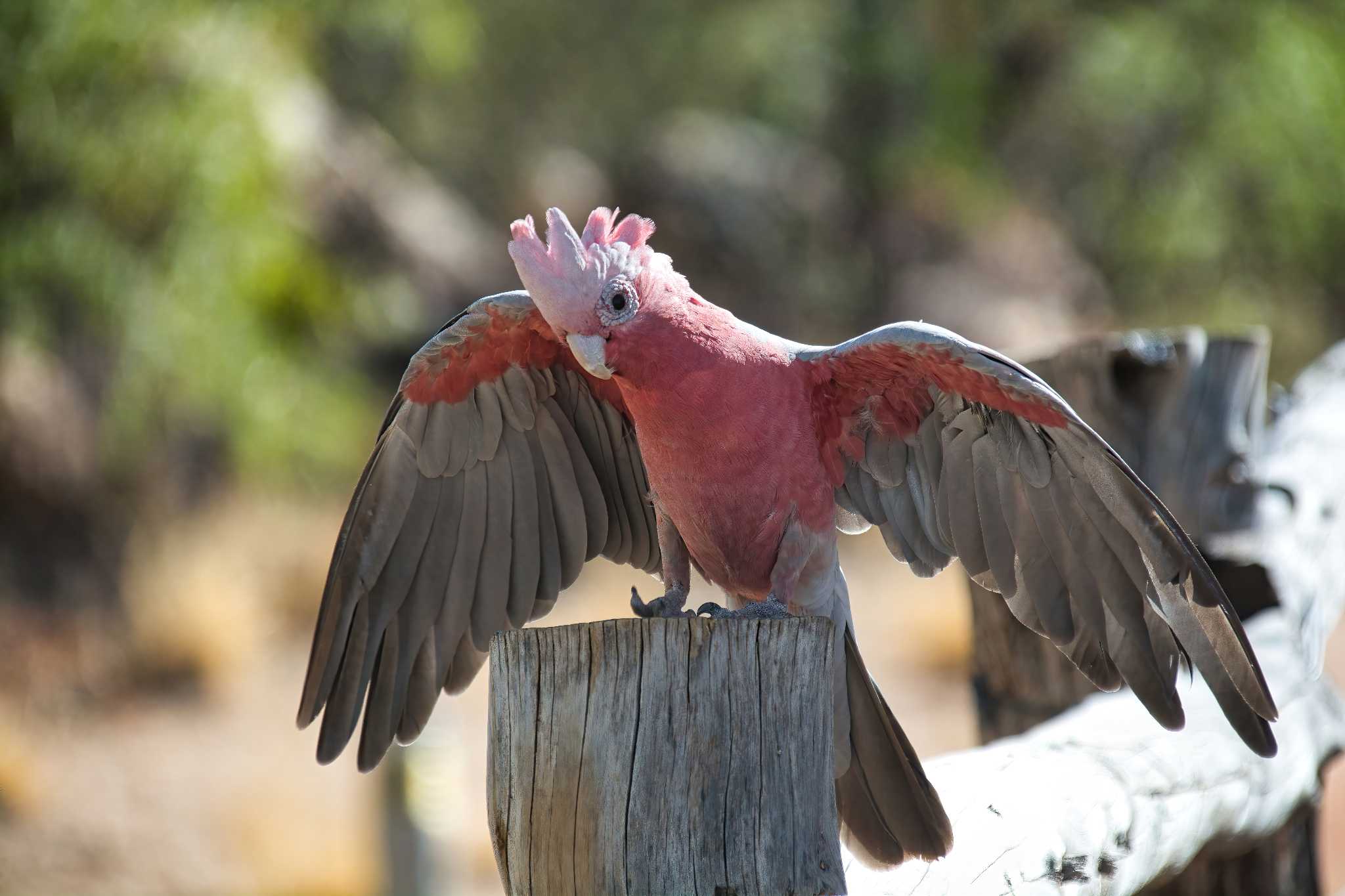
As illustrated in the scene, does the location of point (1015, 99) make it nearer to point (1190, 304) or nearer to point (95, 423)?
point (1190, 304)

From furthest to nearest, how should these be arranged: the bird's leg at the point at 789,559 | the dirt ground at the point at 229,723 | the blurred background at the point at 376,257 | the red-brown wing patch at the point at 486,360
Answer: the blurred background at the point at 376,257 → the dirt ground at the point at 229,723 → the red-brown wing patch at the point at 486,360 → the bird's leg at the point at 789,559

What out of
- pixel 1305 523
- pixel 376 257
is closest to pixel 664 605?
pixel 1305 523

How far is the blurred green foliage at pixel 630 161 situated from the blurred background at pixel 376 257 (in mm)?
35

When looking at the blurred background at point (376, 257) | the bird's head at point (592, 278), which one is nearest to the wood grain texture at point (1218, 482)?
the blurred background at point (376, 257)

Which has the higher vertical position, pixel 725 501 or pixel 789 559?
pixel 725 501

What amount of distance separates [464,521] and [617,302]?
0.78 metres

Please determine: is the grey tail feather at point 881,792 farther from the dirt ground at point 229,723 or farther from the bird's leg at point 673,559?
the dirt ground at point 229,723

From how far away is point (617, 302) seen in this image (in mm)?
2203

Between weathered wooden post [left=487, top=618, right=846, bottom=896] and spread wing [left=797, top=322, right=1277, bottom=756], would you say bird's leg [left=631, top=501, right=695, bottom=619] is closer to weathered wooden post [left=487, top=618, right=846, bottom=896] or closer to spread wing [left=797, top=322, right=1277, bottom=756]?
spread wing [left=797, top=322, right=1277, bottom=756]

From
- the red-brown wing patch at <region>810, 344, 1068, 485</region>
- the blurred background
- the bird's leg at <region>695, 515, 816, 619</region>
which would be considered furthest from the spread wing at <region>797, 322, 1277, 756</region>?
the blurred background

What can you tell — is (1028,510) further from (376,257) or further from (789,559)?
(376,257)

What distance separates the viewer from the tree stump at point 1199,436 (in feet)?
10.3

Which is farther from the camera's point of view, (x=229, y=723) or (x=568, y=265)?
(x=229, y=723)

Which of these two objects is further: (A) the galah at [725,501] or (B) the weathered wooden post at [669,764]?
(A) the galah at [725,501]
